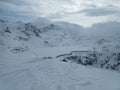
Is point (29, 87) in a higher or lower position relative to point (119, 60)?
higher

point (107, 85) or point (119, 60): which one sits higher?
point (107, 85)

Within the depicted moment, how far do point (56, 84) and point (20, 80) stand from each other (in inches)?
141

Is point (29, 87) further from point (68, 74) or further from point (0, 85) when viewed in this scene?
point (68, 74)

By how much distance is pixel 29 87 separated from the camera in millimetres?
11586

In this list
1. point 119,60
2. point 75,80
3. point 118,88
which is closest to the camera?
point 118,88

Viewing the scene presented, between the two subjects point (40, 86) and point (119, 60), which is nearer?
point (40, 86)

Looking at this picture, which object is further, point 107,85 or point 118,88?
point 107,85

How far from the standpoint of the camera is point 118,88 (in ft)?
35.3

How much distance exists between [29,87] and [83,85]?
3.72m

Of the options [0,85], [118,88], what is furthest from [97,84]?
[0,85]

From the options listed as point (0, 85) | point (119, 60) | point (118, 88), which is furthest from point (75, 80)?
point (119, 60)

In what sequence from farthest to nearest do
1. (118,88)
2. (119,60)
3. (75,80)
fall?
(119,60)
(75,80)
(118,88)

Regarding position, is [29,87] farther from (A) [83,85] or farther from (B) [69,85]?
(A) [83,85]

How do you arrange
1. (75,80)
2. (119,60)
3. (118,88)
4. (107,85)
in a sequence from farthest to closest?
(119,60) < (75,80) < (107,85) < (118,88)
